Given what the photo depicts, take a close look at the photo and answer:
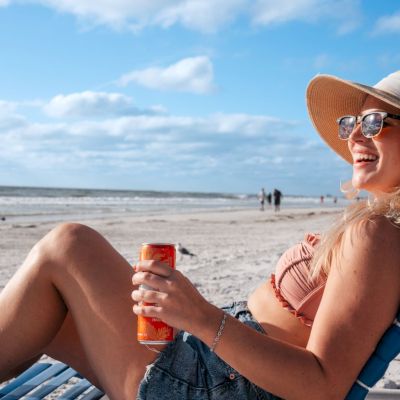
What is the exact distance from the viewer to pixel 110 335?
6.00ft

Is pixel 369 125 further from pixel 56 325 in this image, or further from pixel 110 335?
pixel 56 325

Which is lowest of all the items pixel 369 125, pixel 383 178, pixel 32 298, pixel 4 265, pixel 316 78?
pixel 4 265

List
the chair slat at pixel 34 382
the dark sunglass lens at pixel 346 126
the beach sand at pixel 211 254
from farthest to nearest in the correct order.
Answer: the beach sand at pixel 211 254 < the chair slat at pixel 34 382 < the dark sunglass lens at pixel 346 126

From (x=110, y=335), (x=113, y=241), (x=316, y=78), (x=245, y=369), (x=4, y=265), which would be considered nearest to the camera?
(x=245, y=369)

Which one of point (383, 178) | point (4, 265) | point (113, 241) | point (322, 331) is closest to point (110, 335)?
point (322, 331)

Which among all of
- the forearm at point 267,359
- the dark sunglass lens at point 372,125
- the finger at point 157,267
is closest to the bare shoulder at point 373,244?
the forearm at point 267,359

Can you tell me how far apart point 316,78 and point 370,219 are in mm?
910

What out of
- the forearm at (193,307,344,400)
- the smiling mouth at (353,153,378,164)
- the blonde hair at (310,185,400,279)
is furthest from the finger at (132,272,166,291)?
the smiling mouth at (353,153,378,164)

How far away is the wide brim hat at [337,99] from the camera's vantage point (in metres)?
1.93

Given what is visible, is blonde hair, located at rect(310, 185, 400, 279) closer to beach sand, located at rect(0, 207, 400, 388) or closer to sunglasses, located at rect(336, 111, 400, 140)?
sunglasses, located at rect(336, 111, 400, 140)

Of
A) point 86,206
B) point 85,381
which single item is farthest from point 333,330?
point 86,206

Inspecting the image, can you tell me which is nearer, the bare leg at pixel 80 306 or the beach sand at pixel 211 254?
the bare leg at pixel 80 306

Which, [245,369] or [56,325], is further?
[56,325]

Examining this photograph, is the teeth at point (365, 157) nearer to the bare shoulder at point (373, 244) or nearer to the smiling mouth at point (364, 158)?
the smiling mouth at point (364, 158)
